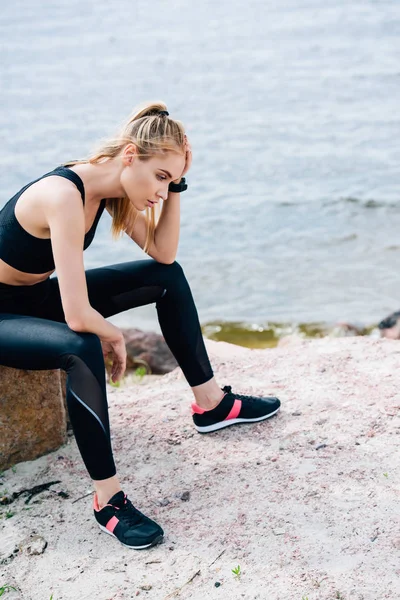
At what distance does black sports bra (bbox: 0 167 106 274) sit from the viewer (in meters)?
3.42

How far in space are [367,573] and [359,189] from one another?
9523 millimetres

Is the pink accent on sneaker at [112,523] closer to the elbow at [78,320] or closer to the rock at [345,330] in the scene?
the elbow at [78,320]

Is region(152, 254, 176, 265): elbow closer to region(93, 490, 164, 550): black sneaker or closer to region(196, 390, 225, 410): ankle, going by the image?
region(196, 390, 225, 410): ankle

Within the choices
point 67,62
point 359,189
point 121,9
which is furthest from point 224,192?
point 121,9

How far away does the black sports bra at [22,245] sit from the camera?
3416mm

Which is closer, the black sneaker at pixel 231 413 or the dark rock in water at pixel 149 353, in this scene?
the black sneaker at pixel 231 413

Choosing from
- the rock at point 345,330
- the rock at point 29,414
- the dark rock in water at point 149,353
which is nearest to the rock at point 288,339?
the rock at point 345,330

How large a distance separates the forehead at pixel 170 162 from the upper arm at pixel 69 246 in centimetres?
39

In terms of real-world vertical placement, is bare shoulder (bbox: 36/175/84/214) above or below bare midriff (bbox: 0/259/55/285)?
above

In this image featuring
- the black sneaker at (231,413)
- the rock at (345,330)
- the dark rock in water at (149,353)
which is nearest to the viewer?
the black sneaker at (231,413)

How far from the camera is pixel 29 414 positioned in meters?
3.82

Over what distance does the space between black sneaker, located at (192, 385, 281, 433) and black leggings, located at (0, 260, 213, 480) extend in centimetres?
16

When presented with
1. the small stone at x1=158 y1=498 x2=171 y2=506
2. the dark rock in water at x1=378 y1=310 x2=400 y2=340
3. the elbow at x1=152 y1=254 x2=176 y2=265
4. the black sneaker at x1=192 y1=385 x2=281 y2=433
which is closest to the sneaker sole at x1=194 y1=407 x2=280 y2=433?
the black sneaker at x1=192 y1=385 x2=281 y2=433

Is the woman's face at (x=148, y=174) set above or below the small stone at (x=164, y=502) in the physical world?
above
